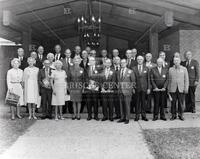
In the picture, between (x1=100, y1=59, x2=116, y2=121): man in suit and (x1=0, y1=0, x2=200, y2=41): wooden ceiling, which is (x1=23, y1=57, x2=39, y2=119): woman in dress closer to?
(x1=100, y1=59, x2=116, y2=121): man in suit

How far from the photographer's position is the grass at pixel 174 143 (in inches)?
174

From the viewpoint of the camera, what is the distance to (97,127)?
247 inches

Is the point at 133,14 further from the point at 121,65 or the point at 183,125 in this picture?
the point at 183,125

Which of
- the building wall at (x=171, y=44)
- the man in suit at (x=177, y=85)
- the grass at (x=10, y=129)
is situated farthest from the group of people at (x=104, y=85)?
the building wall at (x=171, y=44)

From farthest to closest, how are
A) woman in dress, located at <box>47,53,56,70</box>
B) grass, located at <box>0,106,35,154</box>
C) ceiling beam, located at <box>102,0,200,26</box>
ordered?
ceiling beam, located at <box>102,0,200,26</box>
woman in dress, located at <box>47,53,56,70</box>
grass, located at <box>0,106,35,154</box>

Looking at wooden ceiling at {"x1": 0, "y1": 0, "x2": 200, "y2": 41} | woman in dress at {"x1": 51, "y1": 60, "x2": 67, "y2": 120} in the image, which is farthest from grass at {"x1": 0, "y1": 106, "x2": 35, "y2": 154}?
wooden ceiling at {"x1": 0, "y1": 0, "x2": 200, "y2": 41}

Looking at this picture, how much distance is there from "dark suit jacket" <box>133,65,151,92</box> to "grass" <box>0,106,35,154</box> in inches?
91.3

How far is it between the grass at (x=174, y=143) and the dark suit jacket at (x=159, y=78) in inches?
50.2

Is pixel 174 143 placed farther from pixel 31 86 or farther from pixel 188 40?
pixel 188 40

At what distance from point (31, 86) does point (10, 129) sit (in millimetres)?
1379

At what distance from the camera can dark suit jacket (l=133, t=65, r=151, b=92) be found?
22.9 feet

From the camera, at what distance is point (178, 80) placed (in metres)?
7.11

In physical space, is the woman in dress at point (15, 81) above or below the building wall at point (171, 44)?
below

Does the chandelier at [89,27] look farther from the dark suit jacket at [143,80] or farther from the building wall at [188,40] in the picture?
the dark suit jacket at [143,80]
